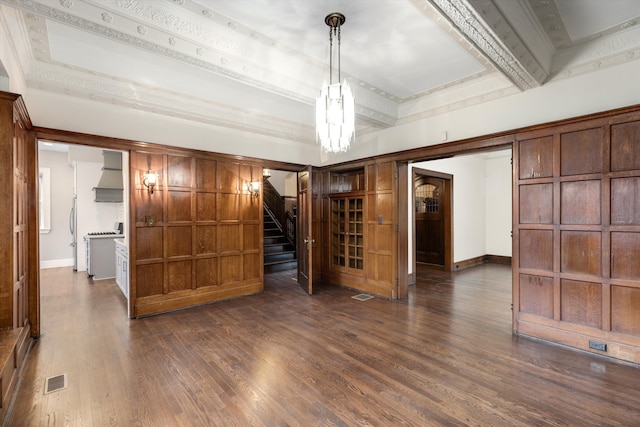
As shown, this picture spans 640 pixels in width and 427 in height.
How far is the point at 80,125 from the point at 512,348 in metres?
5.84

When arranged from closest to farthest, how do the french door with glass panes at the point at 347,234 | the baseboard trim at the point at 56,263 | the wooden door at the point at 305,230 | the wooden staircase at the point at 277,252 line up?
the wooden door at the point at 305,230 < the french door with glass panes at the point at 347,234 < the wooden staircase at the point at 277,252 < the baseboard trim at the point at 56,263

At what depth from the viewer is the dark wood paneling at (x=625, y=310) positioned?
9.36 feet

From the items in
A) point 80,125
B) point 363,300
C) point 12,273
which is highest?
point 80,125

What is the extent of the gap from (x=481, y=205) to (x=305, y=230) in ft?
18.4

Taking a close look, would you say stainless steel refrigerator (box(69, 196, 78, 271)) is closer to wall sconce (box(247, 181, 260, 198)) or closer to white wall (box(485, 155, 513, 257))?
wall sconce (box(247, 181, 260, 198))

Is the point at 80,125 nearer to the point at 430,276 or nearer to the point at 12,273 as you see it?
the point at 12,273

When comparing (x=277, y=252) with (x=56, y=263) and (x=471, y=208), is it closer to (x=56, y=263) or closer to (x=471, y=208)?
(x=471, y=208)

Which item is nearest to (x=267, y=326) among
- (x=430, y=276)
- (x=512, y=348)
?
(x=512, y=348)

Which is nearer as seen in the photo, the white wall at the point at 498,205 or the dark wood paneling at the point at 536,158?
the dark wood paneling at the point at 536,158

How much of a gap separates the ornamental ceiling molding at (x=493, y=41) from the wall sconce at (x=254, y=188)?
3.92 meters

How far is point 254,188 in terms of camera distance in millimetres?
5434

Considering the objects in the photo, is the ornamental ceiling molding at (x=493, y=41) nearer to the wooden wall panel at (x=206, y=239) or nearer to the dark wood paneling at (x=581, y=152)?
the dark wood paneling at (x=581, y=152)

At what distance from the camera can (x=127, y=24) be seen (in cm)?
242

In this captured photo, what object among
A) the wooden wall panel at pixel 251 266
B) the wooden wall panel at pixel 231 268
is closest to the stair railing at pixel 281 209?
the wooden wall panel at pixel 251 266
